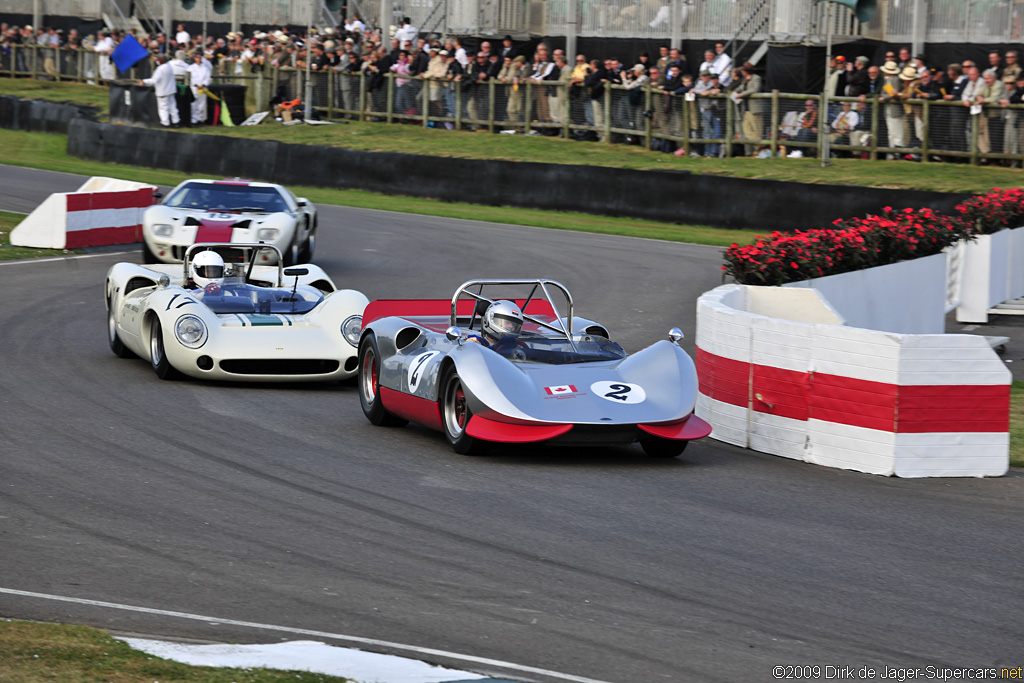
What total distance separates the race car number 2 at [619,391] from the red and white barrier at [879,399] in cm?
109

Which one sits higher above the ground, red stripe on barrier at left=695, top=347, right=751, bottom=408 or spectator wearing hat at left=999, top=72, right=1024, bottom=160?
spectator wearing hat at left=999, top=72, right=1024, bottom=160

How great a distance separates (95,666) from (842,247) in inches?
416

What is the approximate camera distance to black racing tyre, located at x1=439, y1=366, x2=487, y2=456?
870 cm

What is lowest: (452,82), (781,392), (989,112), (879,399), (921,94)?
(781,392)

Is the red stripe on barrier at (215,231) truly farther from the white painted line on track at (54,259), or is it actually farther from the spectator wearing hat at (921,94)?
the spectator wearing hat at (921,94)

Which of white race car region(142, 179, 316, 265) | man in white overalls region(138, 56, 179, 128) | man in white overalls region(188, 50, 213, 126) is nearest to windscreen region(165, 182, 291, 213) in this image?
white race car region(142, 179, 316, 265)

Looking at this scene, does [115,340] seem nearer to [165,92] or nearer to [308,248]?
[308,248]

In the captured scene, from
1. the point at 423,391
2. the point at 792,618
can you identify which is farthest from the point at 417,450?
the point at 792,618

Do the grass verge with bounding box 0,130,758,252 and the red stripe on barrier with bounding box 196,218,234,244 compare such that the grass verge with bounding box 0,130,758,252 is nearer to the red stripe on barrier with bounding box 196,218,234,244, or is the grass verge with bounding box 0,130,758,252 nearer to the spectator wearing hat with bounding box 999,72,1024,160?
the spectator wearing hat with bounding box 999,72,1024,160

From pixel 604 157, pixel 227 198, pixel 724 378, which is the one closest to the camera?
pixel 724 378

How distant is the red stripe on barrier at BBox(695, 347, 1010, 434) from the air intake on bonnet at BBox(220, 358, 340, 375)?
157 inches

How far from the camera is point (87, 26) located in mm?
52781

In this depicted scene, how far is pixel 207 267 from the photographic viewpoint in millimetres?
12602

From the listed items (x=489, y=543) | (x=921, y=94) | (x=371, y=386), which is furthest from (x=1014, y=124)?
(x=489, y=543)
